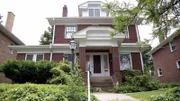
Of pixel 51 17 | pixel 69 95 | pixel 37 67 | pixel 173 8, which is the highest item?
pixel 51 17

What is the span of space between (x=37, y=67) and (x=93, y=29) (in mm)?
5336

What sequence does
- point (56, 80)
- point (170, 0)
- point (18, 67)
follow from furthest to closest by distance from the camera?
1. point (18, 67)
2. point (56, 80)
3. point (170, 0)

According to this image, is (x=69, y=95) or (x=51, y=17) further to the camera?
(x=51, y=17)

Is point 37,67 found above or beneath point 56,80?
above

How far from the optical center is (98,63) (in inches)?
531

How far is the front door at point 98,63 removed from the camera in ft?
43.5

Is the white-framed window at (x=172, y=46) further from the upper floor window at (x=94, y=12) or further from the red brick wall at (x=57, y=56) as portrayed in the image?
the red brick wall at (x=57, y=56)

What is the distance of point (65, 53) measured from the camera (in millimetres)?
13508

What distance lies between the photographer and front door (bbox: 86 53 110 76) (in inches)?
522

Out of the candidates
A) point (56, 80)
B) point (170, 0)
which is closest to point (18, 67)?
point (56, 80)

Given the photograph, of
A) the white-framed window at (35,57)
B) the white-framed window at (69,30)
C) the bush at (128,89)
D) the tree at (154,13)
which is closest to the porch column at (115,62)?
the bush at (128,89)

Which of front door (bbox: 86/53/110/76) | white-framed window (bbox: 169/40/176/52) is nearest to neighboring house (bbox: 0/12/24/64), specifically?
front door (bbox: 86/53/110/76)

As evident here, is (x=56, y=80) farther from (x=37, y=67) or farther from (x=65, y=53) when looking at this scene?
(x=65, y=53)

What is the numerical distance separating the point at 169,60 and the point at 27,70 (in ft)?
46.0
